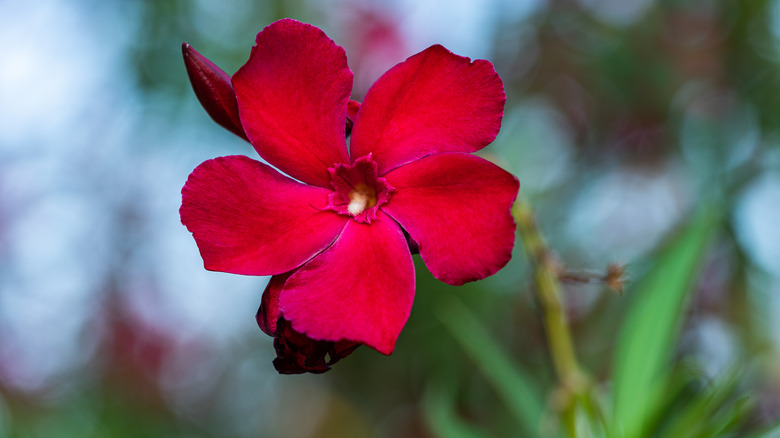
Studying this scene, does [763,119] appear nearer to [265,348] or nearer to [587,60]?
[587,60]

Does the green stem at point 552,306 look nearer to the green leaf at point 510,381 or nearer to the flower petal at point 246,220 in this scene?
the green leaf at point 510,381

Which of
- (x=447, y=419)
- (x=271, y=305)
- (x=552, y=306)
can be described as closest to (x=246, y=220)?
(x=271, y=305)

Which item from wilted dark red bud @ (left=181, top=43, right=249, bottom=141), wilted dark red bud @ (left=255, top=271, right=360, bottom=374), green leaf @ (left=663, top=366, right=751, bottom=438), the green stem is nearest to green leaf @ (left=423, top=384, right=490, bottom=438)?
the green stem

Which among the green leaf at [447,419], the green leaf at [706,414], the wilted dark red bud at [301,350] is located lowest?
the green leaf at [447,419]

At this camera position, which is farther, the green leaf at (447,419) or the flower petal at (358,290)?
the green leaf at (447,419)

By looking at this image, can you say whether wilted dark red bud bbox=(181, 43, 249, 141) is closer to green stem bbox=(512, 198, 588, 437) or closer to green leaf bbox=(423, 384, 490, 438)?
green stem bbox=(512, 198, 588, 437)

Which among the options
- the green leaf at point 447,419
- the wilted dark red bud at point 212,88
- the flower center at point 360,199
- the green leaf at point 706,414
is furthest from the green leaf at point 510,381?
the wilted dark red bud at point 212,88

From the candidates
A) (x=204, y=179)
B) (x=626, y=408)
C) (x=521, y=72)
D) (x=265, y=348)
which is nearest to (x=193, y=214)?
(x=204, y=179)
